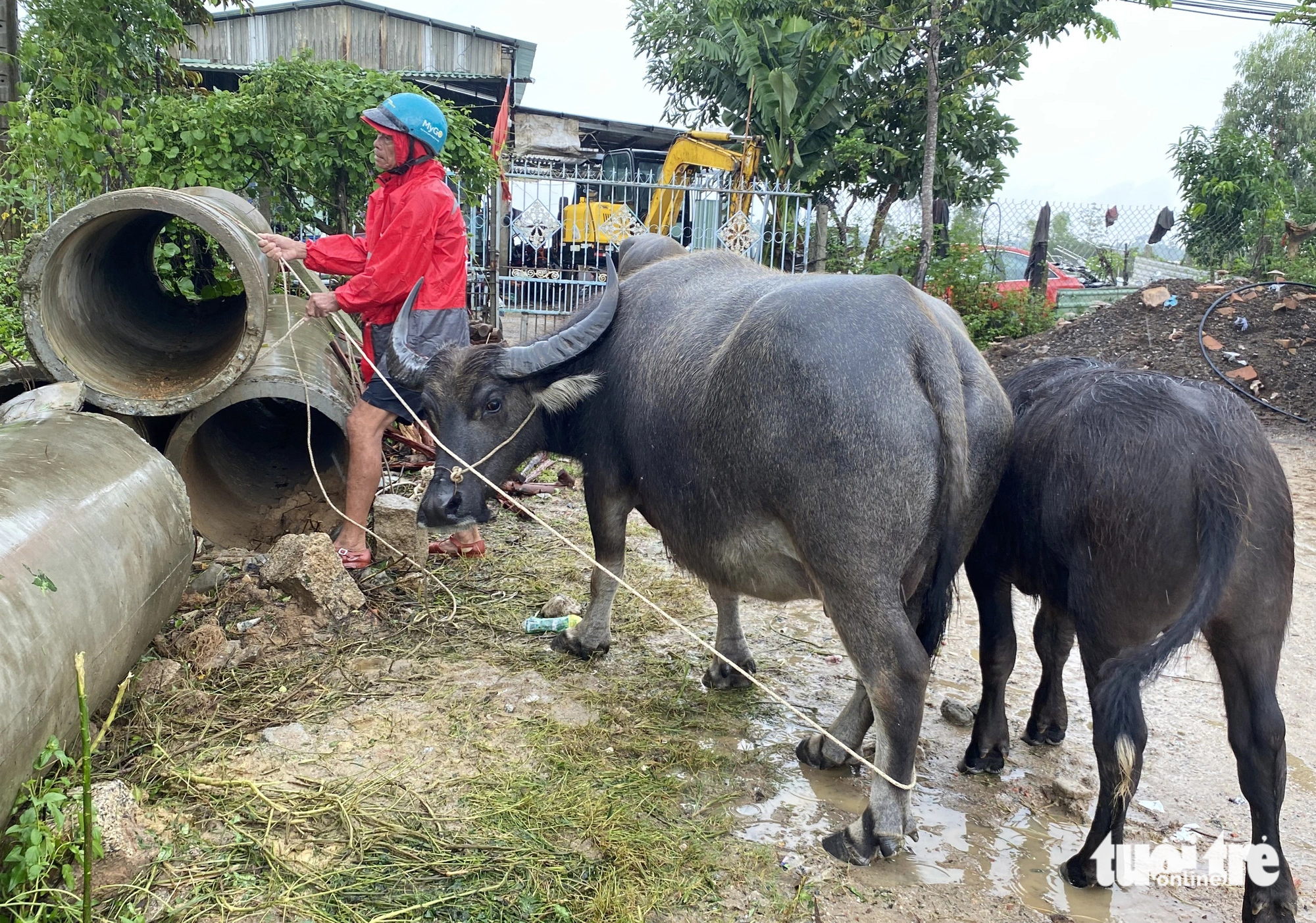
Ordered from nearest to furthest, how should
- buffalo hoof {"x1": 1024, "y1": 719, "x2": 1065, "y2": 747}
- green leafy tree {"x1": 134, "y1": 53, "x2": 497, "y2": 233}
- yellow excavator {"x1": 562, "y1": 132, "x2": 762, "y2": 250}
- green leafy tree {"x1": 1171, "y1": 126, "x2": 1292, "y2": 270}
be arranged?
buffalo hoof {"x1": 1024, "y1": 719, "x2": 1065, "y2": 747}
green leafy tree {"x1": 134, "y1": 53, "x2": 497, "y2": 233}
yellow excavator {"x1": 562, "y1": 132, "x2": 762, "y2": 250}
green leafy tree {"x1": 1171, "y1": 126, "x2": 1292, "y2": 270}

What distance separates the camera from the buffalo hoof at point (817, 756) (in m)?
3.57

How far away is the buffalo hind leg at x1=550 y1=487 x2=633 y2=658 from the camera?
4133mm

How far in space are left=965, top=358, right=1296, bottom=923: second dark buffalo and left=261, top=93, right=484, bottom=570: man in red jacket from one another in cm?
291

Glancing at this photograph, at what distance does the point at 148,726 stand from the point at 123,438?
123 cm

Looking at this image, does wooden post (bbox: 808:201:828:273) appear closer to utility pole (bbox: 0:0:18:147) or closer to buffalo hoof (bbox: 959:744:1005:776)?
utility pole (bbox: 0:0:18:147)

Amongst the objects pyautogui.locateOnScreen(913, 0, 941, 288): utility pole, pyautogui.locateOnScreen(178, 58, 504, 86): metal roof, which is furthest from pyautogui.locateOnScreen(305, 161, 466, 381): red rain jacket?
pyautogui.locateOnScreen(178, 58, 504, 86): metal roof

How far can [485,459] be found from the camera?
404 centimetres

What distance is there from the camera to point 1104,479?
2936 mm

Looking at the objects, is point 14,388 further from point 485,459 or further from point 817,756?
point 817,756

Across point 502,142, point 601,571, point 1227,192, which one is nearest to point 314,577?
point 601,571

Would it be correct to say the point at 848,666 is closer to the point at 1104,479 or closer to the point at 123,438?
the point at 1104,479

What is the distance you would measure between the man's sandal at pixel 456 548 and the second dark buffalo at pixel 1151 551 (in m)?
3.09

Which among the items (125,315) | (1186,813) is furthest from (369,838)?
(125,315)

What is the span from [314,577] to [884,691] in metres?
2.70
